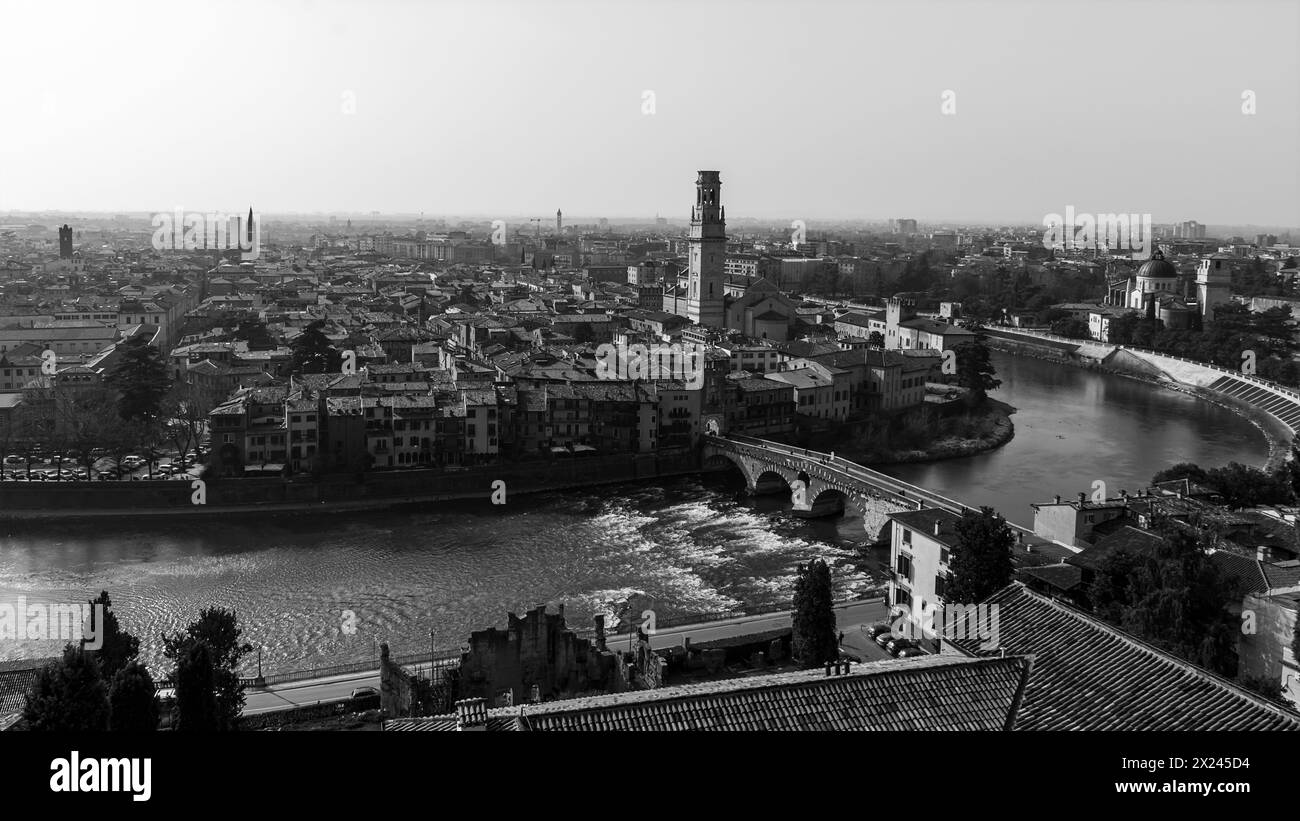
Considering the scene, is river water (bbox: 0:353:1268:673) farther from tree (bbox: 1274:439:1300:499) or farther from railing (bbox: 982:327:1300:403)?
railing (bbox: 982:327:1300:403)

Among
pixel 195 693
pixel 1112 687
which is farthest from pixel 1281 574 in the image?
pixel 195 693

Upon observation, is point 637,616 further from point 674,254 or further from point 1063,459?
point 674,254

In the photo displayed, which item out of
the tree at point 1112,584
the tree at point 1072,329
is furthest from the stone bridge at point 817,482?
the tree at point 1072,329

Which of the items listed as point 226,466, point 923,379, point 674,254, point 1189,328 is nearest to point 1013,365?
point 1189,328

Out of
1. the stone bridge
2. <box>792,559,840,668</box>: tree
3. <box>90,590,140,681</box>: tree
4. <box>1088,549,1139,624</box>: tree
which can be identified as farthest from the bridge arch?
<box>90,590,140,681</box>: tree

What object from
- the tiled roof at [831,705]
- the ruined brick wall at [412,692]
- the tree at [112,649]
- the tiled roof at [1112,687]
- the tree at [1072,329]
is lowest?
the ruined brick wall at [412,692]

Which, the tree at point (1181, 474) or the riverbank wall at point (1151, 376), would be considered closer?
the tree at point (1181, 474)

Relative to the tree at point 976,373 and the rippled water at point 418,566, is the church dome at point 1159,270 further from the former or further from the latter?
the rippled water at point 418,566

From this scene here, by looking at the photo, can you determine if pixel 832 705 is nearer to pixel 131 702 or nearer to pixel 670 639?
pixel 131 702
